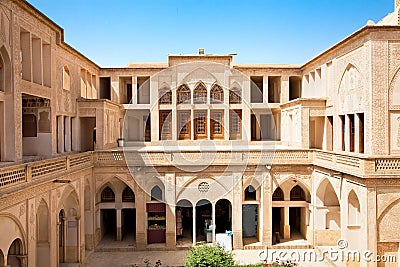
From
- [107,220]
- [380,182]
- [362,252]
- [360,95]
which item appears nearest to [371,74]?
[360,95]

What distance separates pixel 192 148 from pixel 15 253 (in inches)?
477

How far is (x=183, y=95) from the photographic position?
26.9 meters

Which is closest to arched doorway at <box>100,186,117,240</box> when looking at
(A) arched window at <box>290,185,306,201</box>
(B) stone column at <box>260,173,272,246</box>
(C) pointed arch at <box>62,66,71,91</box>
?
(C) pointed arch at <box>62,66,71,91</box>

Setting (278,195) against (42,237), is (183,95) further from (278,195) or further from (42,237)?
(42,237)

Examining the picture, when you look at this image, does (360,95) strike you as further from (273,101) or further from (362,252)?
(273,101)

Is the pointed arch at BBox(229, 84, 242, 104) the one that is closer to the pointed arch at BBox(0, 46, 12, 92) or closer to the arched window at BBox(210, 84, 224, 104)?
the arched window at BBox(210, 84, 224, 104)

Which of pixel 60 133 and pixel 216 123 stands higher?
pixel 216 123

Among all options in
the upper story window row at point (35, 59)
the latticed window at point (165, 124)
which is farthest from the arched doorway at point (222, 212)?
the upper story window row at point (35, 59)

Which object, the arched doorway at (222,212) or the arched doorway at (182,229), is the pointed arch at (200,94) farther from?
the arched doorway at (182,229)

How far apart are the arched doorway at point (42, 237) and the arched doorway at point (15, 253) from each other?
170 centimetres

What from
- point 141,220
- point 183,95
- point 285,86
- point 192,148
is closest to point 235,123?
point 183,95

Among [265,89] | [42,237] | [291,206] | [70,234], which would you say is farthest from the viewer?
[265,89]

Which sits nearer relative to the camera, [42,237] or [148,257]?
[42,237]

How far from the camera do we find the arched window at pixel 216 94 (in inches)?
1058
